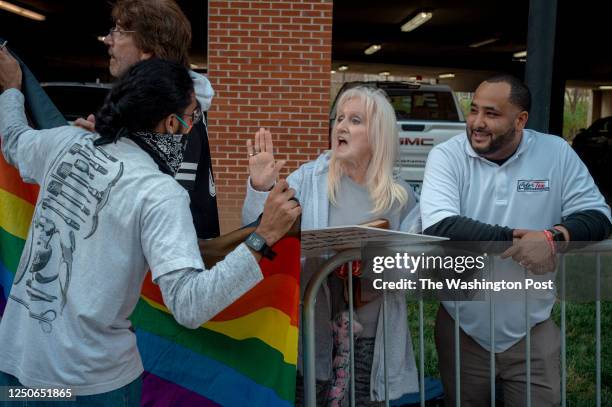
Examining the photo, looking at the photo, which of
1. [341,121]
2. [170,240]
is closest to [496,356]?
[341,121]

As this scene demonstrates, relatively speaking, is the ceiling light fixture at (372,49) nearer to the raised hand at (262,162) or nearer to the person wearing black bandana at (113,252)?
the raised hand at (262,162)

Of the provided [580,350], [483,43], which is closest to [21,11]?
[483,43]

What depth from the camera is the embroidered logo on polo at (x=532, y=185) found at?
3027 millimetres

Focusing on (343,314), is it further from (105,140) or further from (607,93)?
(607,93)

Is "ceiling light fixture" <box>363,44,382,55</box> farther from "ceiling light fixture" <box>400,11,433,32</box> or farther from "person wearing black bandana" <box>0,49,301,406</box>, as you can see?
"person wearing black bandana" <box>0,49,301,406</box>

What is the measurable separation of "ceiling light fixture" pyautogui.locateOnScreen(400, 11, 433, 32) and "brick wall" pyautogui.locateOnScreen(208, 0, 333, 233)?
31.7ft

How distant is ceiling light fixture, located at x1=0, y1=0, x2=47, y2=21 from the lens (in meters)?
15.9

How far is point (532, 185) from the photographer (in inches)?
119

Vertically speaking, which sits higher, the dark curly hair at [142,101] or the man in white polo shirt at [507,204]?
the dark curly hair at [142,101]

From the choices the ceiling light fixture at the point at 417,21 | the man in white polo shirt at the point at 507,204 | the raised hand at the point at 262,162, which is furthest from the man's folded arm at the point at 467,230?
the ceiling light fixture at the point at 417,21

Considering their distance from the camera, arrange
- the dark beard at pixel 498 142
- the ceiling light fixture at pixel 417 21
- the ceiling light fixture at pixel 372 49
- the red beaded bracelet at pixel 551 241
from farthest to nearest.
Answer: the ceiling light fixture at pixel 372 49 → the ceiling light fixture at pixel 417 21 → the dark beard at pixel 498 142 → the red beaded bracelet at pixel 551 241

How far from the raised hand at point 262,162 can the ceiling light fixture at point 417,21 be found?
1584cm

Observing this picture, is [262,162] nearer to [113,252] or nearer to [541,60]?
[113,252]

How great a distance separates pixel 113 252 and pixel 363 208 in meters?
1.34
